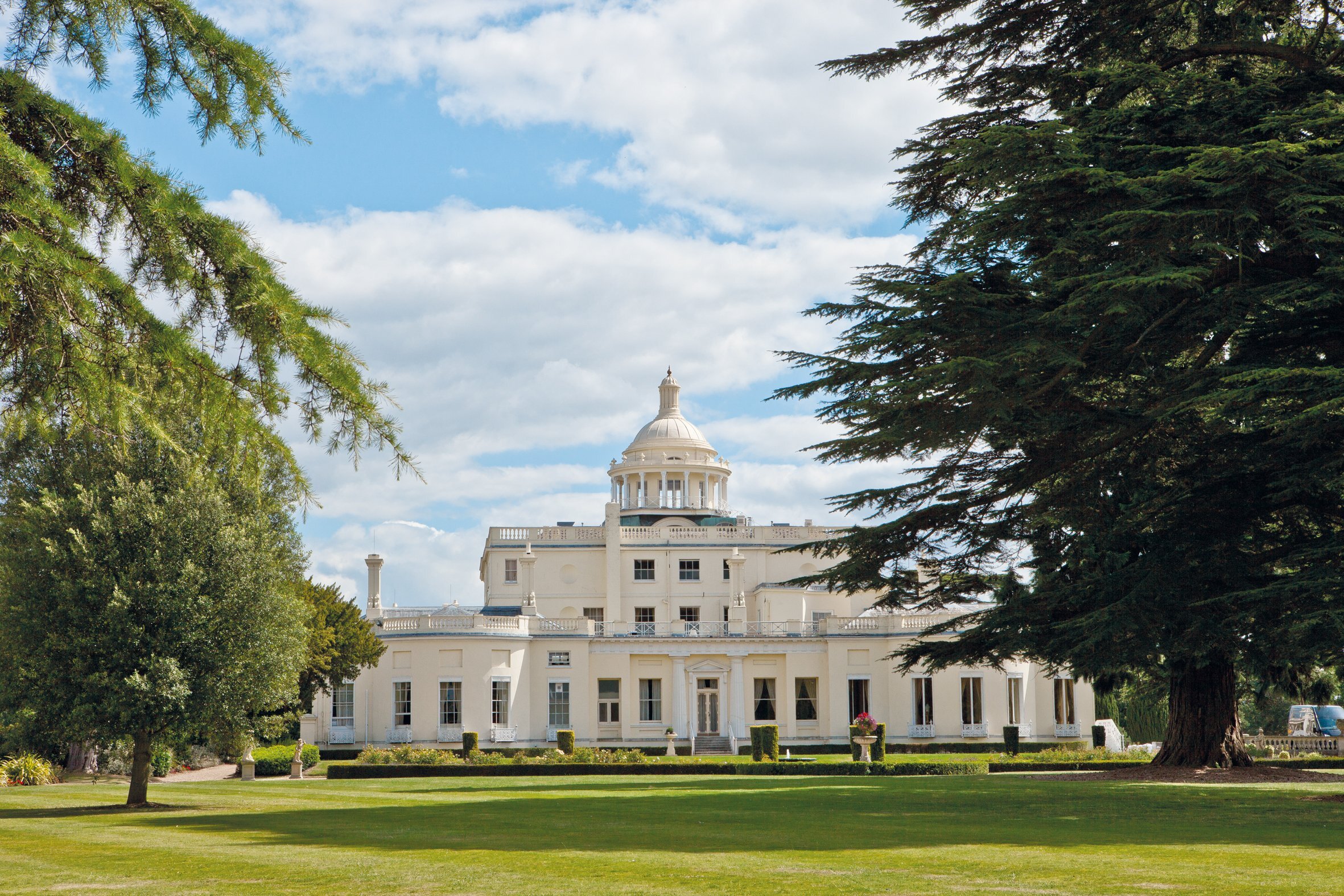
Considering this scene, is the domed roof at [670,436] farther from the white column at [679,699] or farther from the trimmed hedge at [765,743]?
the trimmed hedge at [765,743]

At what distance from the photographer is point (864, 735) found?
3991 cm

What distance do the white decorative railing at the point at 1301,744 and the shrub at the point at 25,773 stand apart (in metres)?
35.7

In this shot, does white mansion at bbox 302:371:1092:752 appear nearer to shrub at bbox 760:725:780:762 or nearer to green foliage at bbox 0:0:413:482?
shrub at bbox 760:725:780:762

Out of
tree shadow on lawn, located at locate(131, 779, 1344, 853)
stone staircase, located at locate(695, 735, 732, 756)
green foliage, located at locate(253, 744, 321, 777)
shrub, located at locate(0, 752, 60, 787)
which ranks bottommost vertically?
stone staircase, located at locate(695, 735, 732, 756)

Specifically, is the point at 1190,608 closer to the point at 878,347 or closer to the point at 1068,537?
the point at 1068,537

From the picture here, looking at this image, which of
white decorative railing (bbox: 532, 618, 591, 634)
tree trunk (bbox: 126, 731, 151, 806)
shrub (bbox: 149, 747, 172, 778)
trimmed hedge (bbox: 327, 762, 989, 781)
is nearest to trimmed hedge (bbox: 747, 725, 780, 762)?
trimmed hedge (bbox: 327, 762, 989, 781)

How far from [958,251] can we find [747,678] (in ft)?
124

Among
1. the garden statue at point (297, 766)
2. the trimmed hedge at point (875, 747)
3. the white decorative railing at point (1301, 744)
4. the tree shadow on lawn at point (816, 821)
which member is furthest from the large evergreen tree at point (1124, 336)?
the garden statue at point (297, 766)

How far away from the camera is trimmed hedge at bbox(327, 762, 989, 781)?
111 ft

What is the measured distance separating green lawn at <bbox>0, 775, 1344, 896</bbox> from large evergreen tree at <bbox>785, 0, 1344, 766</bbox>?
11.0ft

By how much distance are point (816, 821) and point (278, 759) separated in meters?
28.2

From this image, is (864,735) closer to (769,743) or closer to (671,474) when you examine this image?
(769,743)

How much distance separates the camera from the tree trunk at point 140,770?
24.4m

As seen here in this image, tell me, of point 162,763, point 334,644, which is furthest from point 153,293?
point 334,644
